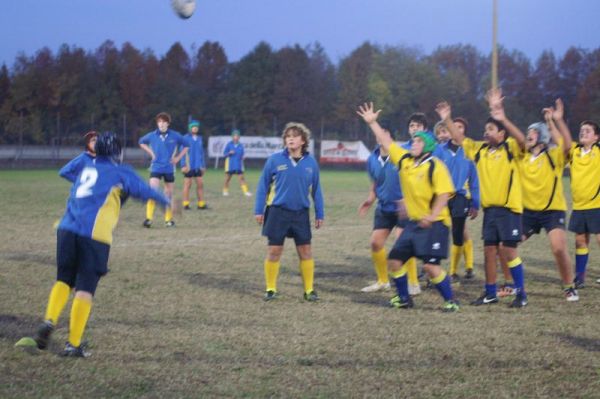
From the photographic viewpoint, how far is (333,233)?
15.8 meters

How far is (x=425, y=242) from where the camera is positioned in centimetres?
805

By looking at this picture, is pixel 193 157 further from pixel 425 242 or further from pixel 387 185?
pixel 425 242

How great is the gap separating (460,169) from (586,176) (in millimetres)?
1523

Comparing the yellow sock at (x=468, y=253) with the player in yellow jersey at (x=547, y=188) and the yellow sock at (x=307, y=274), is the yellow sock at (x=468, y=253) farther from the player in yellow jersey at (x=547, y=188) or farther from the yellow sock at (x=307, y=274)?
the yellow sock at (x=307, y=274)

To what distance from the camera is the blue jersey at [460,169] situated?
10156mm

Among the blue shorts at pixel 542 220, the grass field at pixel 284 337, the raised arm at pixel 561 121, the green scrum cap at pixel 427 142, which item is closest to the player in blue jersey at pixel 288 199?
the grass field at pixel 284 337

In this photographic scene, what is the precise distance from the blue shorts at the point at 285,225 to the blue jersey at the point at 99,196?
2498mm

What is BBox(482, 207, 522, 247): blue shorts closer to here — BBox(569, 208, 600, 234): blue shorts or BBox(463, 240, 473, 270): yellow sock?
BBox(569, 208, 600, 234): blue shorts

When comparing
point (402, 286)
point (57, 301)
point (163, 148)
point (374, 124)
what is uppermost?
point (374, 124)

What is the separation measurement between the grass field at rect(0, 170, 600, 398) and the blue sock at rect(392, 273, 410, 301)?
264 millimetres

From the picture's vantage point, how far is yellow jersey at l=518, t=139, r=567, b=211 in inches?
362

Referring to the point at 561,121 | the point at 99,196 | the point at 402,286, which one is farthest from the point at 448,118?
the point at 99,196

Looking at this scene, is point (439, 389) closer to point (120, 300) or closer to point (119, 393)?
point (119, 393)

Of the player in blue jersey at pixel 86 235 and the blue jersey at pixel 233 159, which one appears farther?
the blue jersey at pixel 233 159
